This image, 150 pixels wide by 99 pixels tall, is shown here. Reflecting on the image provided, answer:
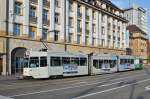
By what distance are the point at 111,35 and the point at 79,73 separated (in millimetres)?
33252

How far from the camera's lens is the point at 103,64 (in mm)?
39250

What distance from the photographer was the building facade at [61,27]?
39.3 meters

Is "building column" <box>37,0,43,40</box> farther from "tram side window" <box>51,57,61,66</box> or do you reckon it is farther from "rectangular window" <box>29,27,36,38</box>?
"tram side window" <box>51,57,61,66</box>

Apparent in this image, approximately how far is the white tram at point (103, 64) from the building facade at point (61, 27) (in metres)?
7.33

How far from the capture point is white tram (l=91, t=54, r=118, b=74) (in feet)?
122

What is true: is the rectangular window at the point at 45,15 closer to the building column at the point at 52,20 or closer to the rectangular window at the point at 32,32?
the building column at the point at 52,20

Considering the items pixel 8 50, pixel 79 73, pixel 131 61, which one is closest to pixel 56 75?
pixel 79 73

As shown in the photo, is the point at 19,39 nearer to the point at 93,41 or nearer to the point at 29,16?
the point at 29,16

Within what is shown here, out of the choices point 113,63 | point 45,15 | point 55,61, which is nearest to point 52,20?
point 45,15

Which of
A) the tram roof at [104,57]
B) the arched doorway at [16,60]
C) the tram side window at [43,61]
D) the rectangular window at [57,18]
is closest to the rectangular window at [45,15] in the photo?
the rectangular window at [57,18]

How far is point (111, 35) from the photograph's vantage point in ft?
216

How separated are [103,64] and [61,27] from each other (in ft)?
37.9

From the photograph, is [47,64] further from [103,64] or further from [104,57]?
[104,57]

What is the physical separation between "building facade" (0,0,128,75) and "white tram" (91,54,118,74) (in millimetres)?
7330
